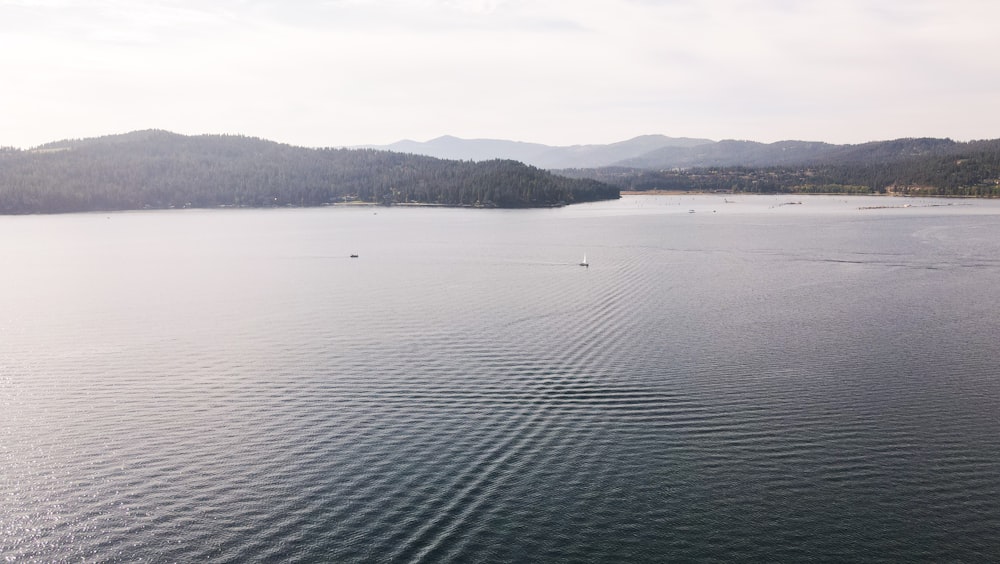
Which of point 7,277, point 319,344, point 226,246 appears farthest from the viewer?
point 226,246

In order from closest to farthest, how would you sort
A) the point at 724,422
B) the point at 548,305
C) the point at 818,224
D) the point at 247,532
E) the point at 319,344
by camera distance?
1. the point at 247,532
2. the point at 724,422
3. the point at 319,344
4. the point at 548,305
5. the point at 818,224

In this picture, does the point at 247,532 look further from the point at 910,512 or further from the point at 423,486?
the point at 910,512

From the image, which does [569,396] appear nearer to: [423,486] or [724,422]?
[724,422]

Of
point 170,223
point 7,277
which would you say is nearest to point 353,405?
point 7,277

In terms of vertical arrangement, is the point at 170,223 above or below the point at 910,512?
above

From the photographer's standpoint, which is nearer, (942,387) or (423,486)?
(423,486)

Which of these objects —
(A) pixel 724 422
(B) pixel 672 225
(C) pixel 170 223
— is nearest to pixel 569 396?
(A) pixel 724 422
